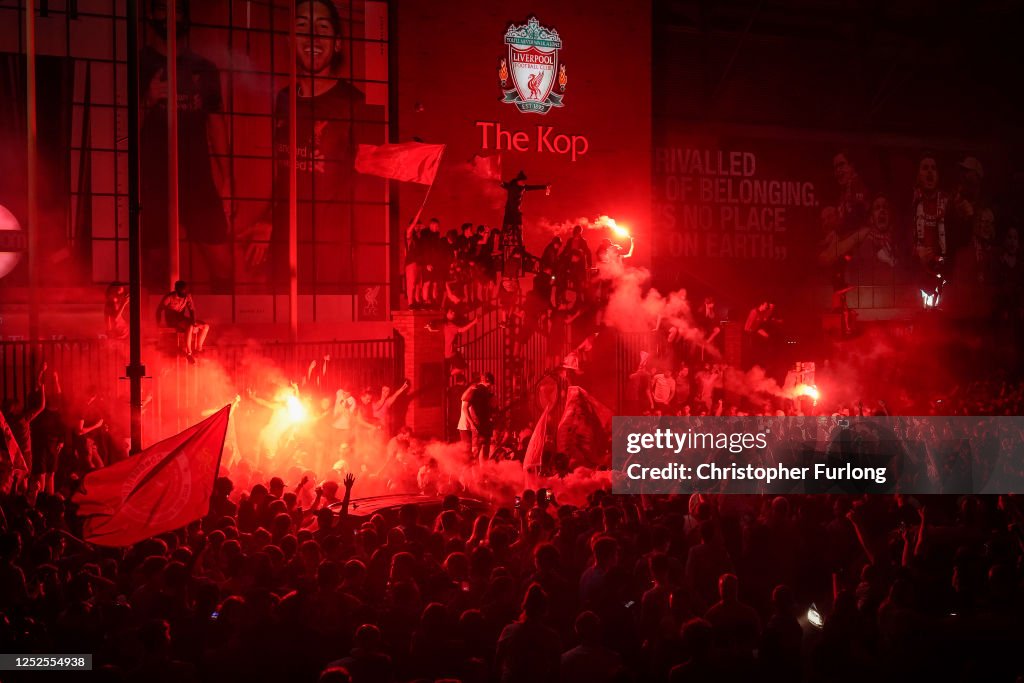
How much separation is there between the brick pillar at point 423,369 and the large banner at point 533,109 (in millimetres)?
5917

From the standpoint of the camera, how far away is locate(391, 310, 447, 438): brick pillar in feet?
67.8

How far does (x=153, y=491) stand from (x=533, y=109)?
2017cm

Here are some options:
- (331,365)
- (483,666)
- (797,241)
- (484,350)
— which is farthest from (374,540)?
(797,241)

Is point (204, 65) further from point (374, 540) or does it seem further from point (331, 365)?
point (374, 540)

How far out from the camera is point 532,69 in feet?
89.8

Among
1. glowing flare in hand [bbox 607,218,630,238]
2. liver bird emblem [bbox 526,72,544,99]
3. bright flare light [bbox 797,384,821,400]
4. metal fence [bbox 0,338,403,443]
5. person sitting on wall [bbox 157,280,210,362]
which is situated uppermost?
liver bird emblem [bbox 526,72,544,99]

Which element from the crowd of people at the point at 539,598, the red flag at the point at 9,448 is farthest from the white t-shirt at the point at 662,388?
the red flag at the point at 9,448

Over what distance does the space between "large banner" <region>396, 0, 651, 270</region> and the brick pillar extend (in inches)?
233

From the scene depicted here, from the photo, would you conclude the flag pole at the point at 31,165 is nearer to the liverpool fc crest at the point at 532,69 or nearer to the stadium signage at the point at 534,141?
the stadium signage at the point at 534,141

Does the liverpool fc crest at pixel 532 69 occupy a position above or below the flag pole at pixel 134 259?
above

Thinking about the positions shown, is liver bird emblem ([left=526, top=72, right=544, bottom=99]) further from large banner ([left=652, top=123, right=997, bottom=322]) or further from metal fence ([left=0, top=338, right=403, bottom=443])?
metal fence ([left=0, top=338, right=403, bottom=443])

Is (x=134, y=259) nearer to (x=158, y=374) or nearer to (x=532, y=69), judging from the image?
(x=158, y=374)

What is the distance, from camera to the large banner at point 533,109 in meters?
26.5

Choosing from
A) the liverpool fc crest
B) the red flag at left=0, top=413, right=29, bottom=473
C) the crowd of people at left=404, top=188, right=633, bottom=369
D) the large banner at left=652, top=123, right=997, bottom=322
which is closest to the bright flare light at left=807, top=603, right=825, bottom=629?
the red flag at left=0, top=413, right=29, bottom=473
